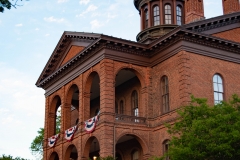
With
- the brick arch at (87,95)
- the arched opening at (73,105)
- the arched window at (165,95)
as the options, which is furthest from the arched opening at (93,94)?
the arched window at (165,95)

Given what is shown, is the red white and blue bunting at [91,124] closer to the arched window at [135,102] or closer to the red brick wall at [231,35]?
the arched window at [135,102]

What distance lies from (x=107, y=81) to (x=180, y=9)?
1302 centimetres

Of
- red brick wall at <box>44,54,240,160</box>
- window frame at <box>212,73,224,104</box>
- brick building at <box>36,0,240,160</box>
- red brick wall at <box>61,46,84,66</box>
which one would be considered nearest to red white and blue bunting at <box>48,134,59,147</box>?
brick building at <box>36,0,240,160</box>

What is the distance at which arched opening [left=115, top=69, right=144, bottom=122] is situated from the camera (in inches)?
1393

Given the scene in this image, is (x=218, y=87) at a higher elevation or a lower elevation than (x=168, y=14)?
lower

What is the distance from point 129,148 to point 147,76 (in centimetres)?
598

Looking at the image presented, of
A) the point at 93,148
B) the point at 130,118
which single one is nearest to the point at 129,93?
the point at 130,118

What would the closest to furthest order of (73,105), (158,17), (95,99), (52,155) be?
(52,155) < (158,17) < (95,99) < (73,105)

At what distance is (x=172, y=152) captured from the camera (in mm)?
23766

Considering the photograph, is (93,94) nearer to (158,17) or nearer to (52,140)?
(52,140)

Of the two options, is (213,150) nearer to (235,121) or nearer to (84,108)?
(235,121)

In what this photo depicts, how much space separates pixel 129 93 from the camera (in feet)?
120

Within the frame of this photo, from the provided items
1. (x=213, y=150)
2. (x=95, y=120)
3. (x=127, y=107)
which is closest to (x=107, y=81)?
(x=95, y=120)

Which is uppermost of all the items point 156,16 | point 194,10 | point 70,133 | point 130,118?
point 156,16
